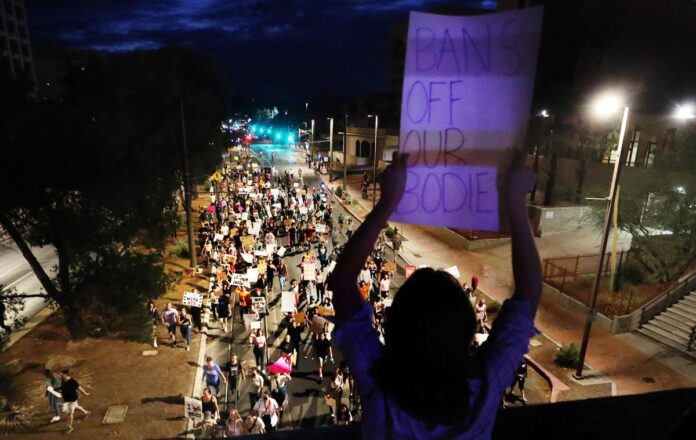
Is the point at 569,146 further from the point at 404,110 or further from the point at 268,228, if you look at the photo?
the point at 404,110

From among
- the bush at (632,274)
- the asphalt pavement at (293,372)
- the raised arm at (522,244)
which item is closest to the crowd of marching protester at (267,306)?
the asphalt pavement at (293,372)

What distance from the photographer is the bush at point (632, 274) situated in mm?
18656

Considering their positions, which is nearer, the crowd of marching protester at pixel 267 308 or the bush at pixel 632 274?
the crowd of marching protester at pixel 267 308

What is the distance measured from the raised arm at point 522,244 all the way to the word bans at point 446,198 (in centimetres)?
68

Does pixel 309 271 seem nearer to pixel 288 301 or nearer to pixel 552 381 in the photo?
pixel 288 301

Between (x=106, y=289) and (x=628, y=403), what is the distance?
1122 centimetres

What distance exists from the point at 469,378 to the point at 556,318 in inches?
669

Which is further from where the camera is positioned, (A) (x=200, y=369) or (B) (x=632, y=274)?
(B) (x=632, y=274)

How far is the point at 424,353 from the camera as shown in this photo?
46.4 inches

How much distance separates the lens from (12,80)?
9.21 metres

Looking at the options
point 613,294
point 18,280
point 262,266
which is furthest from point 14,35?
point 613,294

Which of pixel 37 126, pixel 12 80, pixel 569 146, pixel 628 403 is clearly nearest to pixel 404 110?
pixel 628 403

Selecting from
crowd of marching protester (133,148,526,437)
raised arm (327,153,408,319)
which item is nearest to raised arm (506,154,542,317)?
raised arm (327,153,408,319)

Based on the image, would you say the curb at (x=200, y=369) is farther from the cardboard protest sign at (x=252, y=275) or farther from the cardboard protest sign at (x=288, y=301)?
the cardboard protest sign at (x=288, y=301)
